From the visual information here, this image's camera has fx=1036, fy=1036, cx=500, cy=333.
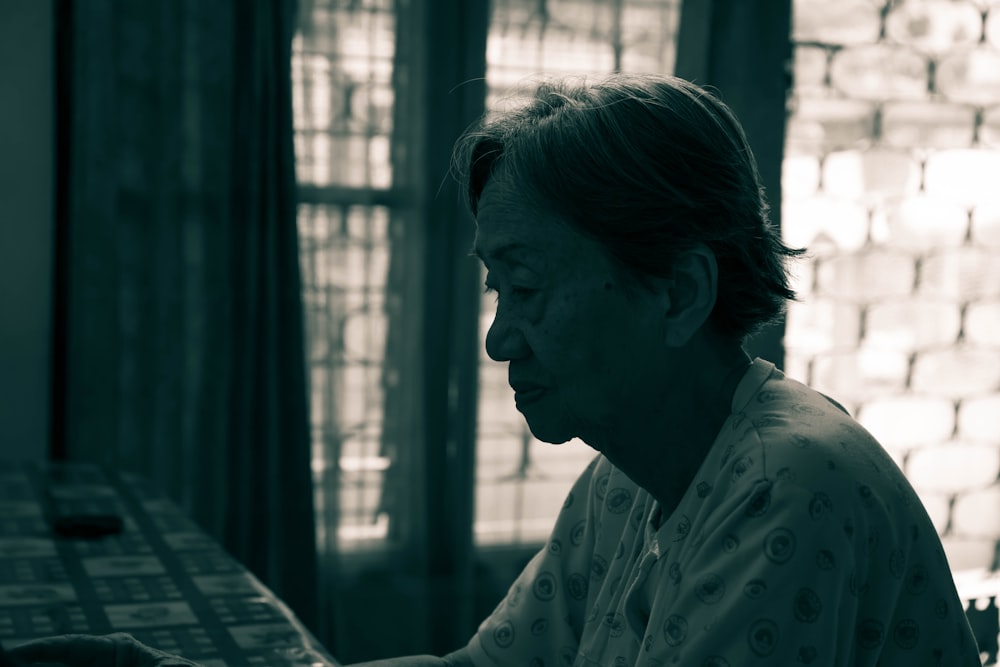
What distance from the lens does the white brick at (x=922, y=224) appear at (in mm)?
3527

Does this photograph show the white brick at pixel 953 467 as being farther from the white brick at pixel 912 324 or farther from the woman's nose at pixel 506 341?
the woman's nose at pixel 506 341

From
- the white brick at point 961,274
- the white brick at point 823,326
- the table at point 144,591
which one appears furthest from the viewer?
the white brick at point 961,274

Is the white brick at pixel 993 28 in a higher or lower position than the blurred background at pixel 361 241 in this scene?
higher

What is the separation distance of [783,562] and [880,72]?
3.03 m

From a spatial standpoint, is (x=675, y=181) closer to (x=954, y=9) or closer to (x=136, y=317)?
(x=136, y=317)

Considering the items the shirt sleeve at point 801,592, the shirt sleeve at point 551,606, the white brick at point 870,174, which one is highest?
the white brick at point 870,174

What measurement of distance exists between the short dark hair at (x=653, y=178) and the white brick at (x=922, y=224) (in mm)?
2666

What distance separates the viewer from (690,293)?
103cm

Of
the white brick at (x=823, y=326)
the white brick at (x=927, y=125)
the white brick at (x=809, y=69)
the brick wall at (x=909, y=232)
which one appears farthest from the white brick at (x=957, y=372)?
the white brick at (x=809, y=69)

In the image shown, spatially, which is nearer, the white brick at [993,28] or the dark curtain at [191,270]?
the dark curtain at [191,270]

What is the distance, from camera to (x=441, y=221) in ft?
9.74

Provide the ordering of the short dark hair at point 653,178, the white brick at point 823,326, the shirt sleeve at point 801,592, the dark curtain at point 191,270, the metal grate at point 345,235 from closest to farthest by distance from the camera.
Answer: the shirt sleeve at point 801,592, the short dark hair at point 653,178, the dark curtain at point 191,270, the metal grate at point 345,235, the white brick at point 823,326

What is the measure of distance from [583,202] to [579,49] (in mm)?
2210

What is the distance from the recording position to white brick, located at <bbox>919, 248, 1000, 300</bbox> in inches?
142
